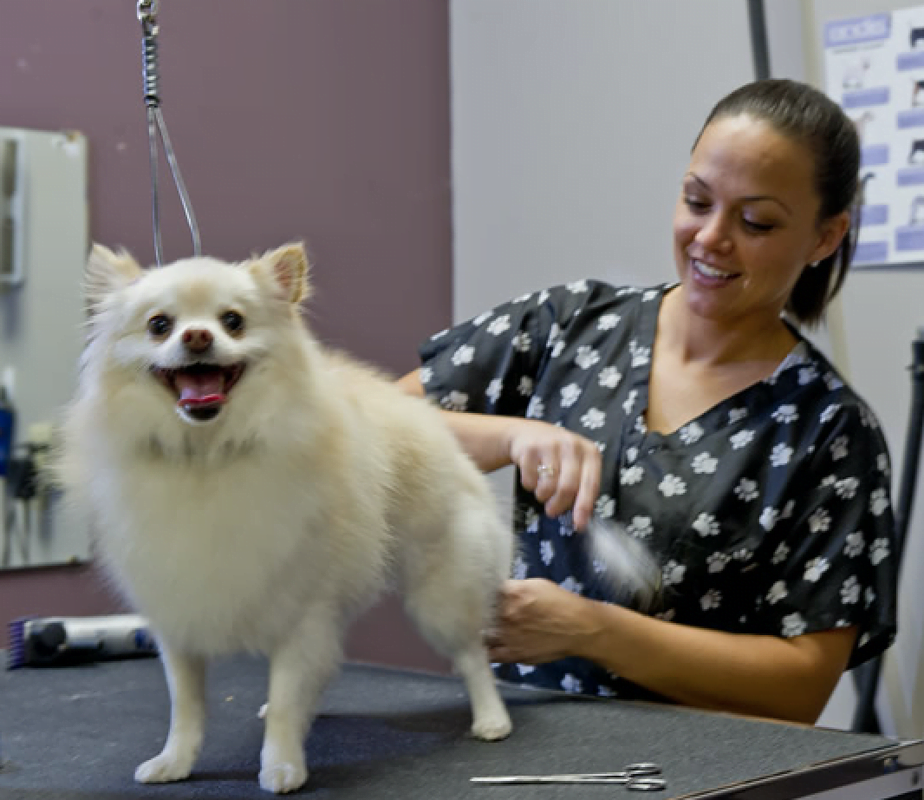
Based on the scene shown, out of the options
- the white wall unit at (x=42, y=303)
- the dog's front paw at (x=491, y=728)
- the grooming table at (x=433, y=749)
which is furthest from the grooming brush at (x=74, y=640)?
the dog's front paw at (x=491, y=728)

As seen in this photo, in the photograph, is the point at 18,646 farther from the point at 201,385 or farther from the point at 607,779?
the point at 607,779

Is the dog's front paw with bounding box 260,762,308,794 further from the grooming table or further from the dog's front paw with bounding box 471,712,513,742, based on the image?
the dog's front paw with bounding box 471,712,513,742

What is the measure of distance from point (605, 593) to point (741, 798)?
0.55 metres

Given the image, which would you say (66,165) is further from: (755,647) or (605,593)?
(755,647)

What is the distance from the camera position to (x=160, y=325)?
95 cm

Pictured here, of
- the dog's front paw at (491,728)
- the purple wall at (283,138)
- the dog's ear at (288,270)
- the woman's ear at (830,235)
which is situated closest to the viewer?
the dog's ear at (288,270)

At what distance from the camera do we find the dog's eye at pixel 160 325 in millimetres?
942

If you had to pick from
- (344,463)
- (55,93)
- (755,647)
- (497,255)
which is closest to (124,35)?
(55,93)

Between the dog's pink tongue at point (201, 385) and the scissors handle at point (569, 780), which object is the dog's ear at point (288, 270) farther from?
the scissors handle at point (569, 780)

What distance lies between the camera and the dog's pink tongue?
93 cm

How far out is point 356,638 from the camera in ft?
8.50

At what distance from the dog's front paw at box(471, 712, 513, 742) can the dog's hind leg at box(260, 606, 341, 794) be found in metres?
0.18

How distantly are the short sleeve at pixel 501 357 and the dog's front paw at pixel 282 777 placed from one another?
2.30ft

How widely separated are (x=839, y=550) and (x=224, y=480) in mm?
761
